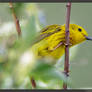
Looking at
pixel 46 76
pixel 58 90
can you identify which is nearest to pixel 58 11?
pixel 58 90

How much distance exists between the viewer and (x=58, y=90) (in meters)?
0.37

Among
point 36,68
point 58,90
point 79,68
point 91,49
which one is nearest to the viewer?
point 36,68

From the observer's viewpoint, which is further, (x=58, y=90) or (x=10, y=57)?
(x=58, y=90)

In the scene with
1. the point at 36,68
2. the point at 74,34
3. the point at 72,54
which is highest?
the point at 36,68

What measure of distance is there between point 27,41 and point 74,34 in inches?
25.6

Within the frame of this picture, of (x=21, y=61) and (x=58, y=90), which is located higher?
(x=21, y=61)

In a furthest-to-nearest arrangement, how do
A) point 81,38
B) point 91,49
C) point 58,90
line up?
point 81,38
point 91,49
point 58,90

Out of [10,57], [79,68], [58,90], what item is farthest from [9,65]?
[79,68]

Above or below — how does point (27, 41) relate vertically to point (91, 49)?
above

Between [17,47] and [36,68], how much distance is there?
0.13ft

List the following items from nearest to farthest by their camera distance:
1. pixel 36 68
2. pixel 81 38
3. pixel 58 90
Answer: pixel 36 68 < pixel 58 90 < pixel 81 38

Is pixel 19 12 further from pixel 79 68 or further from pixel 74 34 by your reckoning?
pixel 74 34

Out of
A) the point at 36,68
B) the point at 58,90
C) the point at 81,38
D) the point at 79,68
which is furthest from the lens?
the point at 81,38

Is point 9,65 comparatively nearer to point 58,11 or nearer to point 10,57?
point 10,57
